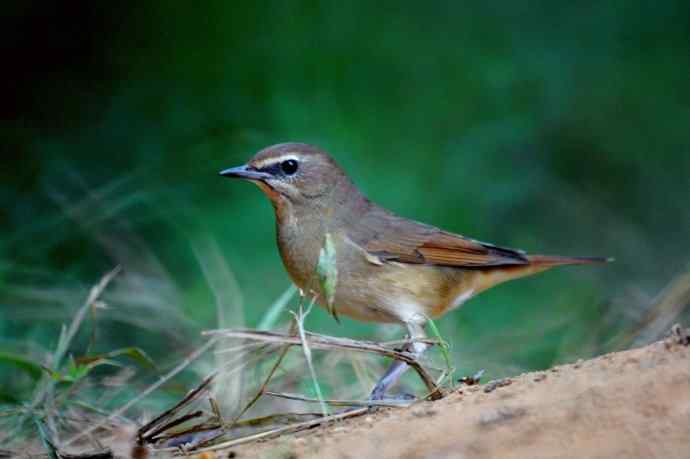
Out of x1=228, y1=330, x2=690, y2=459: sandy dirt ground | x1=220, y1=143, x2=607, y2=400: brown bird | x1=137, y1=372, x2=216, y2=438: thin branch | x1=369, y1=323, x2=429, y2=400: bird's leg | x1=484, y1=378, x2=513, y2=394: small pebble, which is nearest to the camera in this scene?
x1=228, y1=330, x2=690, y2=459: sandy dirt ground

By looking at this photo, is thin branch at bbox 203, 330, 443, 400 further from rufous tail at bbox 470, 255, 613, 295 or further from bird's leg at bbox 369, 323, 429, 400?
rufous tail at bbox 470, 255, 613, 295

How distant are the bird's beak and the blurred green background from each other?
29.9 inches

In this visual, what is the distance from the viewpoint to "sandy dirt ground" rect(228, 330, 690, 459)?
2781 millimetres

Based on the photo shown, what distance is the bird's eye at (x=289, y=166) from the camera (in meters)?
5.33

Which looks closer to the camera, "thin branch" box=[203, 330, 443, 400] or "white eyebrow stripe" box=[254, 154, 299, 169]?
"thin branch" box=[203, 330, 443, 400]

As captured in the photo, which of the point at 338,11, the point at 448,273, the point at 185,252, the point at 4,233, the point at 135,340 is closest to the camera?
the point at 448,273

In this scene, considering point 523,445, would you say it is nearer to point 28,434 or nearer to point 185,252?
point 28,434

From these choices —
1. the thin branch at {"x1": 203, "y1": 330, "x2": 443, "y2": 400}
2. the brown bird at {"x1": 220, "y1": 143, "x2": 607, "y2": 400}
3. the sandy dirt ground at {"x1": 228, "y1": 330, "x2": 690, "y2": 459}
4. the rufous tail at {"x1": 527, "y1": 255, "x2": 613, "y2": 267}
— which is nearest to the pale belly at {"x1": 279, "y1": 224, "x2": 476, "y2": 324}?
the brown bird at {"x1": 220, "y1": 143, "x2": 607, "y2": 400}

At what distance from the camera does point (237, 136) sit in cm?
701

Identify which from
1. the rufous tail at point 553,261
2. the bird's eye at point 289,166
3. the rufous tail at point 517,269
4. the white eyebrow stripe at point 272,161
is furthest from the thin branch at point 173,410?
the rufous tail at point 553,261

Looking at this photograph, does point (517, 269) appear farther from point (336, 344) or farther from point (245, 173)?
point (336, 344)

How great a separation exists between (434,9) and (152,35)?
2364 millimetres

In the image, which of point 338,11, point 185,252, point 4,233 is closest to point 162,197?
point 185,252

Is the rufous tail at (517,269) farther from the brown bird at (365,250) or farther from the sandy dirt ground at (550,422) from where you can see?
the sandy dirt ground at (550,422)
